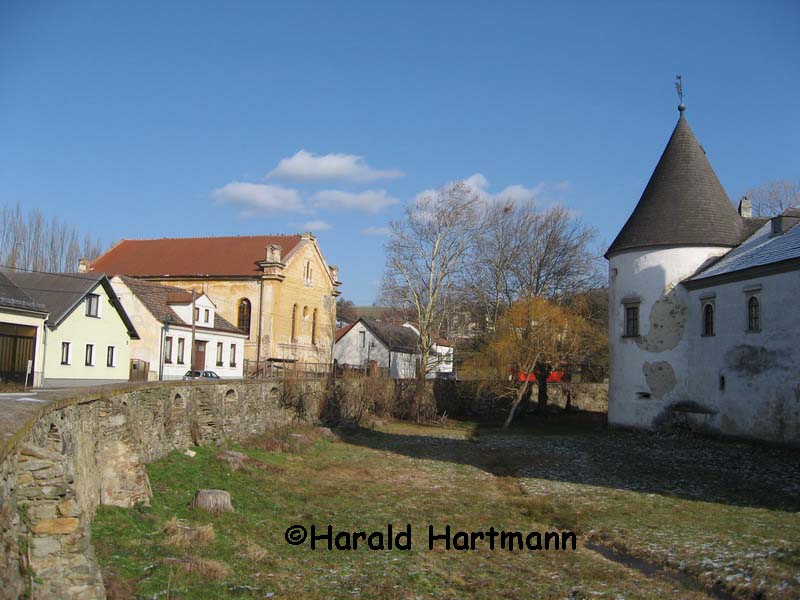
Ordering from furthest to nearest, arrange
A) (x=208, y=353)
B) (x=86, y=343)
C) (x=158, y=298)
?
(x=208, y=353), (x=158, y=298), (x=86, y=343)

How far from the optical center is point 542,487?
17891 mm

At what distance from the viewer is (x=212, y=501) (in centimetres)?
1297

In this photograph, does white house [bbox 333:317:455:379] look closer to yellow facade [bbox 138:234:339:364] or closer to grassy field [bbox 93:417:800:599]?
yellow facade [bbox 138:234:339:364]

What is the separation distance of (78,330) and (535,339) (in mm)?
21706

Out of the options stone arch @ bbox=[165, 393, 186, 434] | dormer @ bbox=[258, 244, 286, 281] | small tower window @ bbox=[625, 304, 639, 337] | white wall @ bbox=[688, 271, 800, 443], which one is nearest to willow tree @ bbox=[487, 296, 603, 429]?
small tower window @ bbox=[625, 304, 639, 337]

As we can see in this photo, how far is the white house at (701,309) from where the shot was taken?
75.4 feet

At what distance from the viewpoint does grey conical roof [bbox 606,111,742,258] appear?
2889 cm

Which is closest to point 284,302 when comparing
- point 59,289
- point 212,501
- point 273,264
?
point 273,264

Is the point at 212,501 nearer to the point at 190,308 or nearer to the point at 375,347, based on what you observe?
the point at 190,308

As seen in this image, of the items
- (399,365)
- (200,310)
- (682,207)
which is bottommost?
(399,365)

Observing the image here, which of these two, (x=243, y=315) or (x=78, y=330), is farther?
(x=243, y=315)

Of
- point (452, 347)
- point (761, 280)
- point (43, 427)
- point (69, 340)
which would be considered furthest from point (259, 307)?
point (43, 427)

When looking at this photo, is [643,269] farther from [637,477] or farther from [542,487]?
[542,487]

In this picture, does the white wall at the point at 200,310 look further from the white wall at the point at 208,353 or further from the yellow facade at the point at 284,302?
the yellow facade at the point at 284,302
